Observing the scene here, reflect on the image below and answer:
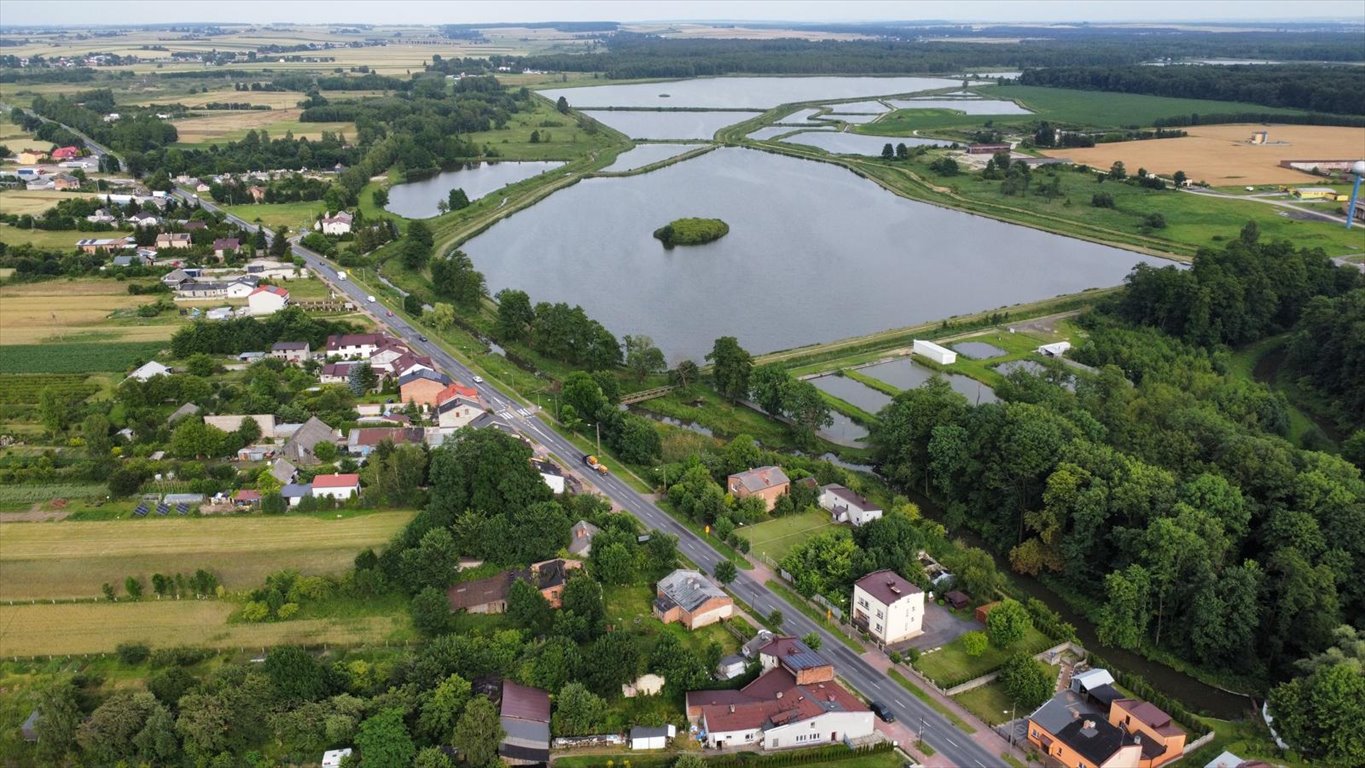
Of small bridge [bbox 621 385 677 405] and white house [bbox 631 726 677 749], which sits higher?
small bridge [bbox 621 385 677 405]

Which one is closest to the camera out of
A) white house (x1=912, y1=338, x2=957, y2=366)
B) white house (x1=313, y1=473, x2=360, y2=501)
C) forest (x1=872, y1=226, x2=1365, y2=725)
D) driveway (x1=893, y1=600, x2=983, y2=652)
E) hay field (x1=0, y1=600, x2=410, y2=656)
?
forest (x1=872, y1=226, x2=1365, y2=725)

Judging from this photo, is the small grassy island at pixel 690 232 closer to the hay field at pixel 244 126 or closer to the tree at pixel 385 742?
the tree at pixel 385 742

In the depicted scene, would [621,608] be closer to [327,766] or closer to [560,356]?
[327,766]

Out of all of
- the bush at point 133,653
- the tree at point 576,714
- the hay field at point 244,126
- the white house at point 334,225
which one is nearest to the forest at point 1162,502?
the tree at point 576,714

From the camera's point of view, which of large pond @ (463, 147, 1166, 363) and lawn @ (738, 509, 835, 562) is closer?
lawn @ (738, 509, 835, 562)

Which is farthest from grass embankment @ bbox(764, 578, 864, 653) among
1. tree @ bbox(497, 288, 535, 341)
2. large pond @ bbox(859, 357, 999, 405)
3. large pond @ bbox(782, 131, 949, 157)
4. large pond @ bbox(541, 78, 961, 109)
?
large pond @ bbox(541, 78, 961, 109)

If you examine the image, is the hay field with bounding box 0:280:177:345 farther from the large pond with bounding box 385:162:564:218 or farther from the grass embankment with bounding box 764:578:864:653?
the grass embankment with bounding box 764:578:864:653
